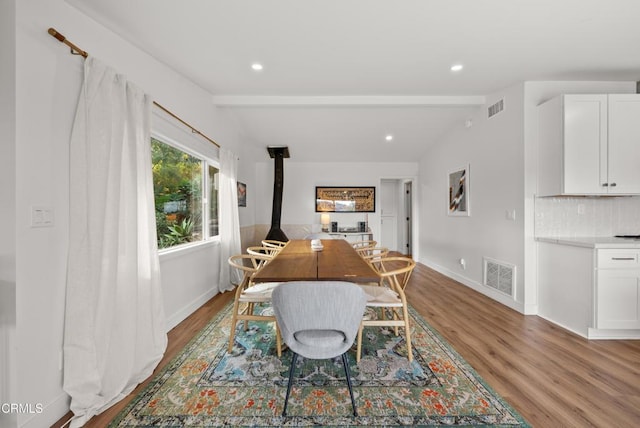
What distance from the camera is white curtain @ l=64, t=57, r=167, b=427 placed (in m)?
1.44

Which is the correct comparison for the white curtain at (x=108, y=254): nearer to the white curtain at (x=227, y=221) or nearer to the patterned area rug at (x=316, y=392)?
the patterned area rug at (x=316, y=392)

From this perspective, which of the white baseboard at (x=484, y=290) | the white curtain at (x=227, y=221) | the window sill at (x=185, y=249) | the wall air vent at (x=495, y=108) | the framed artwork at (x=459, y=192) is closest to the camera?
the window sill at (x=185, y=249)

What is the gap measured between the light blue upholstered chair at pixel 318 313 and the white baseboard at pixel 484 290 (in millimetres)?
2654

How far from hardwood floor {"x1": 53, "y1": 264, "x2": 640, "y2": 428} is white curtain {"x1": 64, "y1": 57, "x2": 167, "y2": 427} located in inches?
7.3

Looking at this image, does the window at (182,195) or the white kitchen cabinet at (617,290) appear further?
the window at (182,195)

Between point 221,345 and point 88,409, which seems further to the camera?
point 221,345

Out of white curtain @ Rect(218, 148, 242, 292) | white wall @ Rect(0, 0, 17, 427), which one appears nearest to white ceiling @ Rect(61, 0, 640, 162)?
white wall @ Rect(0, 0, 17, 427)

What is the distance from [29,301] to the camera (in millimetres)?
1269

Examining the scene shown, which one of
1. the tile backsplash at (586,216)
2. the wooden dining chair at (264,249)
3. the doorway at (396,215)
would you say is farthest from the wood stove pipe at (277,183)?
the tile backsplash at (586,216)

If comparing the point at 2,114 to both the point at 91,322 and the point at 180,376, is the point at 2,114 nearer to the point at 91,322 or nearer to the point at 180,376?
the point at 91,322

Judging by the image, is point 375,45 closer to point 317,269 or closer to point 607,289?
point 317,269

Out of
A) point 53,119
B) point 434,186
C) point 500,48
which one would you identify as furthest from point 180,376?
point 434,186

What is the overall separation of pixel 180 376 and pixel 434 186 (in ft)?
16.0

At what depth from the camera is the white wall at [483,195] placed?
291cm
